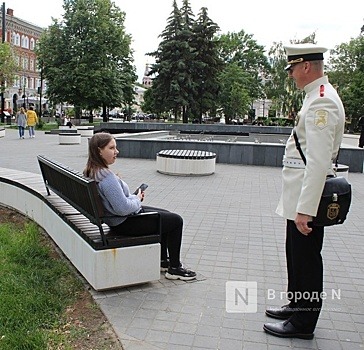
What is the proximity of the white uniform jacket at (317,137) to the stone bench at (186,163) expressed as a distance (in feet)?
29.1

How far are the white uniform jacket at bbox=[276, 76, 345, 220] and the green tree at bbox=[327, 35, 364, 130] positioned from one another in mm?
52920

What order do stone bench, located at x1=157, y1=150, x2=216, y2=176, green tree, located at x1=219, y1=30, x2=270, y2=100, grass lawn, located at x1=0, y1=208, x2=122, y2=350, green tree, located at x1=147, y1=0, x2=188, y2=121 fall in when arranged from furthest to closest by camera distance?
1. green tree, located at x1=219, y1=30, x2=270, y2=100
2. green tree, located at x1=147, y1=0, x2=188, y2=121
3. stone bench, located at x1=157, y1=150, x2=216, y2=176
4. grass lawn, located at x1=0, y1=208, x2=122, y2=350

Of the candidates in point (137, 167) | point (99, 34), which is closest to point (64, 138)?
point (137, 167)

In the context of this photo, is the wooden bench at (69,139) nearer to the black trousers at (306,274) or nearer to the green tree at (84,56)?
the black trousers at (306,274)

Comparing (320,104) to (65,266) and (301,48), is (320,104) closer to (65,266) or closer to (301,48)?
(301,48)

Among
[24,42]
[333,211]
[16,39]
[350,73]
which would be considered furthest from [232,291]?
[24,42]

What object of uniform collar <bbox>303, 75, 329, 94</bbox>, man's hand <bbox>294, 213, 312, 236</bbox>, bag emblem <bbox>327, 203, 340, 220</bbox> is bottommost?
man's hand <bbox>294, 213, 312, 236</bbox>

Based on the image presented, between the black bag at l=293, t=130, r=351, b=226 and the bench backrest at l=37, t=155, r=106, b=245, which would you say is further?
the bench backrest at l=37, t=155, r=106, b=245

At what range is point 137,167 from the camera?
13.8 meters

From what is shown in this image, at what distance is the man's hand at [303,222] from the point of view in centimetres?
305

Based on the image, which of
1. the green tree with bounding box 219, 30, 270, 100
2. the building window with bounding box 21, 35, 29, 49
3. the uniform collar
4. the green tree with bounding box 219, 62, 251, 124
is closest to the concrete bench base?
the uniform collar

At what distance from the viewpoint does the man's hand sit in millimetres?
3049

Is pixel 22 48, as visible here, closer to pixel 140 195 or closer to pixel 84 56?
pixel 84 56

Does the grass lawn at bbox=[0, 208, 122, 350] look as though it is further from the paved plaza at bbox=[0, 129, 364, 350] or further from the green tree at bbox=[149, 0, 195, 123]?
the green tree at bbox=[149, 0, 195, 123]
